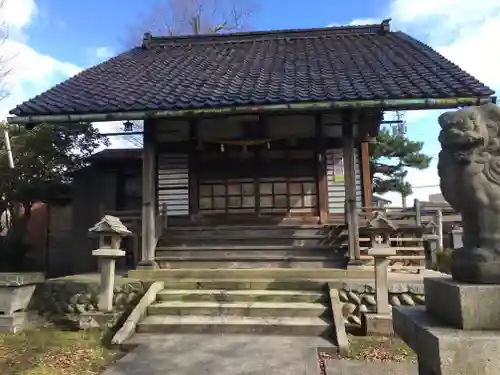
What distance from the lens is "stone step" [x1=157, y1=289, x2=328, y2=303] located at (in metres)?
6.99

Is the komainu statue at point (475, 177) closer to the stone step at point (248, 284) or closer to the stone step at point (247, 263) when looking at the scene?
the stone step at point (248, 284)

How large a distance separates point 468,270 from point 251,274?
5919 millimetres

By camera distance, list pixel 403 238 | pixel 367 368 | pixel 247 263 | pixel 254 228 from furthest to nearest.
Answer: pixel 254 228, pixel 403 238, pixel 247 263, pixel 367 368

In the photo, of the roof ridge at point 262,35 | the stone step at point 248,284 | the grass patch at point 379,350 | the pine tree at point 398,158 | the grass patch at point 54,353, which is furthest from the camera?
the pine tree at point 398,158

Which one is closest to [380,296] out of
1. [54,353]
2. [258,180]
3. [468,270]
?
[468,270]

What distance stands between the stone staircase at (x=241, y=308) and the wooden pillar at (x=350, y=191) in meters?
1.33

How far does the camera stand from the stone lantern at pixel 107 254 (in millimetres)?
6988

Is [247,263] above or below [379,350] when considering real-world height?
above

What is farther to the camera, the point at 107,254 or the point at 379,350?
the point at 107,254

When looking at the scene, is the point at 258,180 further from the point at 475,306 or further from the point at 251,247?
the point at 475,306

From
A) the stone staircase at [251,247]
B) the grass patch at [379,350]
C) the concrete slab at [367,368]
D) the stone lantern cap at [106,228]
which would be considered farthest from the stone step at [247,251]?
the concrete slab at [367,368]

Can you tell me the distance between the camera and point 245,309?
6.71m

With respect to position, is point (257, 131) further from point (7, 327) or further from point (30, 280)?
point (7, 327)

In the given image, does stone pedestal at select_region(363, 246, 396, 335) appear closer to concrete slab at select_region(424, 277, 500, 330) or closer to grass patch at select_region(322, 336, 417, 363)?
grass patch at select_region(322, 336, 417, 363)
